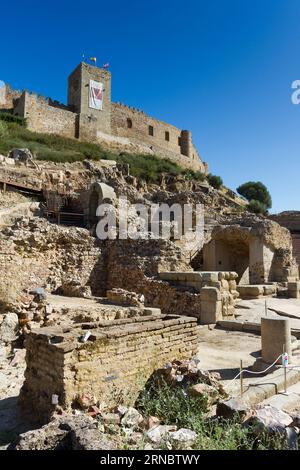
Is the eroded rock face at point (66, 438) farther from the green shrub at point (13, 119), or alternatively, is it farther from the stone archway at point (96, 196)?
the green shrub at point (13, 119)

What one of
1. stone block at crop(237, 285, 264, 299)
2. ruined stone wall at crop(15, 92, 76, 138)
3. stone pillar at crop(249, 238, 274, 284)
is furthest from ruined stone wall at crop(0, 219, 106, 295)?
ruined stone wall at crop(15, 92, 76, 138)

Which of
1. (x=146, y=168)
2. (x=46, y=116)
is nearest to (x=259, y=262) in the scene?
(x=146, y=168)

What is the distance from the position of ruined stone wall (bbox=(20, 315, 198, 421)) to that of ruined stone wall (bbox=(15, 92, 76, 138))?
36976mm

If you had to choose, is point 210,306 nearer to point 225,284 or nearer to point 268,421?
point 225,284

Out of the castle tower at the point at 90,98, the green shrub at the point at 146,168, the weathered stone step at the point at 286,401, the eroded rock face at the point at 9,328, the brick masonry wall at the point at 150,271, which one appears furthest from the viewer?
the castle tower at the point at 90,98

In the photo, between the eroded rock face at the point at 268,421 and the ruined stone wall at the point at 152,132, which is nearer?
the eroded rock face at the point at 268,421

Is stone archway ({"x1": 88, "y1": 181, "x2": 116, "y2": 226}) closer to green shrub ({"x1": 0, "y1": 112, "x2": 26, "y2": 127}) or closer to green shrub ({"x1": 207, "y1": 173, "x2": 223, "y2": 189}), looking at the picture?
green shrub ({"x1": 0, "y1": 112, "x2": 26, "y2": 127})

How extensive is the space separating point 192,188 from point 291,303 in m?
25.3

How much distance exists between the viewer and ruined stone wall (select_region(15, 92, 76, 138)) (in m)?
37.3

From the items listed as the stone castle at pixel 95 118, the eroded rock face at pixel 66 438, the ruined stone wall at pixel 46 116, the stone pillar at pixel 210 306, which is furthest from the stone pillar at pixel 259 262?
the stone castle at pixel 95 118

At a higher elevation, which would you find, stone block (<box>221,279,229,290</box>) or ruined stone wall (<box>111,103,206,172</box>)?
ruined stone wall (<box>111,103,206,172</box>)

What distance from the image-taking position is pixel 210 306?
31.4ft

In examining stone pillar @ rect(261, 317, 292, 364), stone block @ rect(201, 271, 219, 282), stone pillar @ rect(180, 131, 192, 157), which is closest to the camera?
stone pillar @ rect(261, 317, 292, 364)

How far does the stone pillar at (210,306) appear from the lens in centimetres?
950
